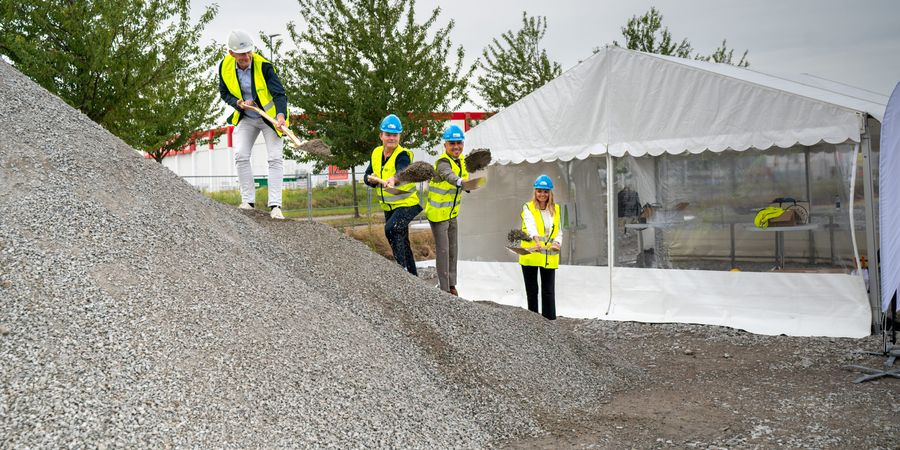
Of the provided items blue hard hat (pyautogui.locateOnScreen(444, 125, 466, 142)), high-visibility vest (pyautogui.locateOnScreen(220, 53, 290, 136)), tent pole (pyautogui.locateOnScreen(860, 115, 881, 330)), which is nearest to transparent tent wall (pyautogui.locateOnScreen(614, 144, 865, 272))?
tent pole (pyautogui.locateOnScreen(860, 115, 881, 330))

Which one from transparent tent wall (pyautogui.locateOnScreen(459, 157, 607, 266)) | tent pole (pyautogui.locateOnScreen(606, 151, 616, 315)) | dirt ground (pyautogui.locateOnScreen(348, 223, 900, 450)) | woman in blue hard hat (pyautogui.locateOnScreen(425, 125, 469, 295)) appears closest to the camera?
dirt ground (pyautogui.locateOnScreen(348, 223, 900, 450))

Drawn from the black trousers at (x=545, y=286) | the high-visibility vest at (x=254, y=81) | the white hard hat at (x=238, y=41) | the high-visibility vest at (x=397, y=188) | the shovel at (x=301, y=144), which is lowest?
the black trousers at (x=545, y=286)

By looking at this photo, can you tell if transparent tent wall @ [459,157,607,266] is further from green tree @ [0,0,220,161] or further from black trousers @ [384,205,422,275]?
green tree @ [0,0,220,161]

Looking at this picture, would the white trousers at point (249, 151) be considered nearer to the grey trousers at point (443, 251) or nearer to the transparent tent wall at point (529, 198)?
the grey trousers at point (443, 251)

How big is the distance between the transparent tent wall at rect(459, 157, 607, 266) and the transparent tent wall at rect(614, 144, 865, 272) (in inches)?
20.6

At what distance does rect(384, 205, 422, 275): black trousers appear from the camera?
6156 millimetres

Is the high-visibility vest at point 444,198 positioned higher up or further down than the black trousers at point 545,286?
higher up

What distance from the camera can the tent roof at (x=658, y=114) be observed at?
7031 millimetres

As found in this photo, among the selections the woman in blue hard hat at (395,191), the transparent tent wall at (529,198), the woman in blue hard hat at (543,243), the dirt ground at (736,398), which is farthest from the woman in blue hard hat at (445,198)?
the transparent tent wall at (529,198)

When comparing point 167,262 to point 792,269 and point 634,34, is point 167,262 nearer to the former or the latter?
point 792,269

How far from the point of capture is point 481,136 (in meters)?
9.33

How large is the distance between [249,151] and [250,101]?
41 cm

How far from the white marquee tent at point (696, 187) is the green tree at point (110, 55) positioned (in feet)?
14.7

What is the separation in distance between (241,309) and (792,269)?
569cm
